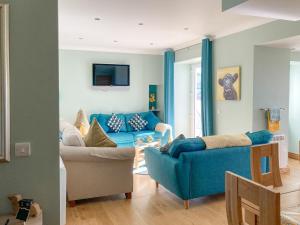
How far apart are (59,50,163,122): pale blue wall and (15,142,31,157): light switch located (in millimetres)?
4917

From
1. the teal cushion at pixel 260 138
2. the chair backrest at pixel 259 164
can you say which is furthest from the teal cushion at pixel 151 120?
the chair backrest at pixel 259 164

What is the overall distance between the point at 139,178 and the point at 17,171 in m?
3.01

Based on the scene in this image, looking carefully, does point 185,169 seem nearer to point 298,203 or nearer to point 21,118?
point 298,203

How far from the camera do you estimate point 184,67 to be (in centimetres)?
747

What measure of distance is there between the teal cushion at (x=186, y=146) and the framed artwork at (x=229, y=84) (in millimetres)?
1874

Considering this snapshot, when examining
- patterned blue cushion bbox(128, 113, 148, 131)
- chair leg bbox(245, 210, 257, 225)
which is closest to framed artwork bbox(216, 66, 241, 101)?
patterned blue cushion bbox(128, 113, 148, 131)

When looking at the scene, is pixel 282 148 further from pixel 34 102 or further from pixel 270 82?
pixel 34 102

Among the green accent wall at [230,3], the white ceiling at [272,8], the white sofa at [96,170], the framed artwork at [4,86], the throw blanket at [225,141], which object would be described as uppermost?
the green accent wall at [230,3]

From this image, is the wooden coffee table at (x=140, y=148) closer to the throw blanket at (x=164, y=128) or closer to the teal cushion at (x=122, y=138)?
the teal cushion at (x=122, y=138)

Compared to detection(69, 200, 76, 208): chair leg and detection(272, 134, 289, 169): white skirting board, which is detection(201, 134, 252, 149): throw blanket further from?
detection(69, 200, 76, 208): chair leg

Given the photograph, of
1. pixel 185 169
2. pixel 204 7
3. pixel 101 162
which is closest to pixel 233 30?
pixel 204 7

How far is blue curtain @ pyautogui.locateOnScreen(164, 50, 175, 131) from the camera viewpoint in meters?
7.20

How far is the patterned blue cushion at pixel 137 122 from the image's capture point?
709 cm

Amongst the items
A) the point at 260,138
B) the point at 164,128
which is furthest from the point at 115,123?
the point at 260,138
